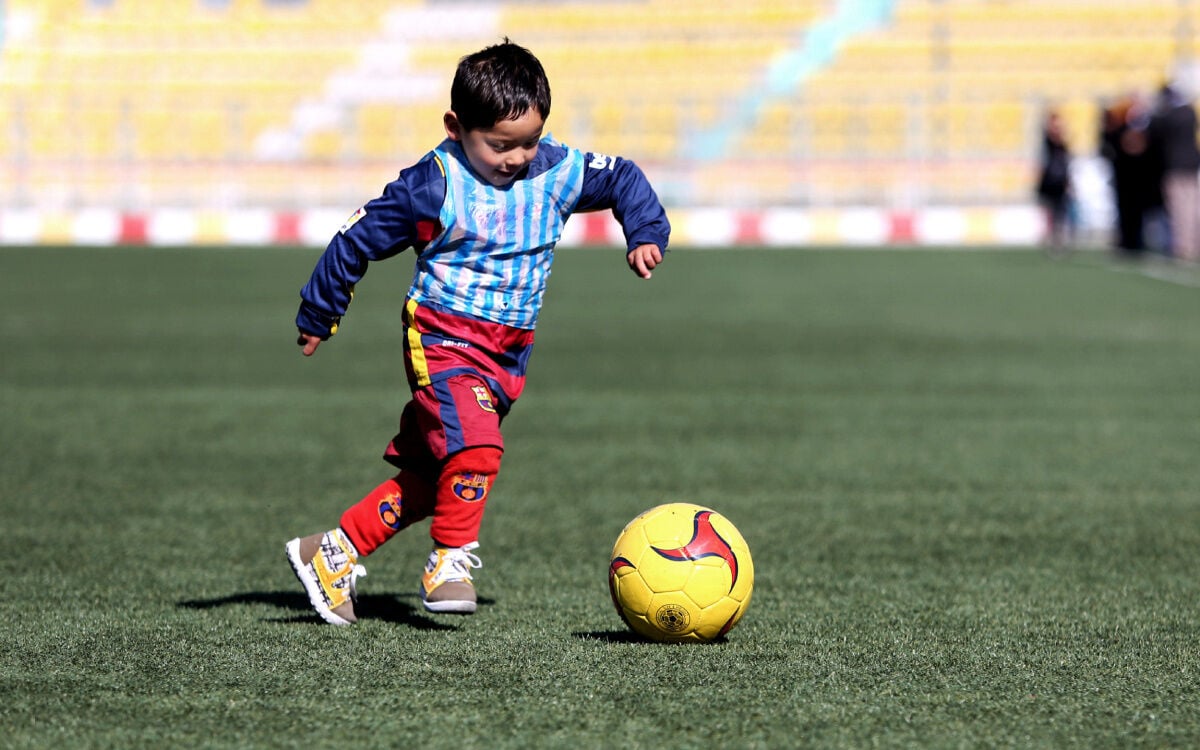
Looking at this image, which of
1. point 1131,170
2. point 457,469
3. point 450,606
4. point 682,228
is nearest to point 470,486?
point 457,469

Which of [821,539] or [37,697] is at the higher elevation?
[37,697]

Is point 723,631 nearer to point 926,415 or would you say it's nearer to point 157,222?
point 926,415

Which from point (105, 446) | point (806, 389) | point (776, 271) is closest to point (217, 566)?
Answer: point (105, 446)

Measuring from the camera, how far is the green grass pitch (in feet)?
11.3

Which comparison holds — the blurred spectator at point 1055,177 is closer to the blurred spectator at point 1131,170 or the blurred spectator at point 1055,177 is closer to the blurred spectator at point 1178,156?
the blurred spectator at point 1131,170

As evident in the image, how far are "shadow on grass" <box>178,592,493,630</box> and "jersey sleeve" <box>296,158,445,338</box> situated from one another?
785 mm

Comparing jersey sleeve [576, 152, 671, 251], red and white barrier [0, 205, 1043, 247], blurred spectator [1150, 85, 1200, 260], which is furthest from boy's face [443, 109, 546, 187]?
red and white barrier [0, 205, 1043, 247]

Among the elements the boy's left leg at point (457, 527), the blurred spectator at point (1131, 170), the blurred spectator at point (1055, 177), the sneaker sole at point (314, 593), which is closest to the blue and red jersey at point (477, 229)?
the boy's left leg at point (457, 527)

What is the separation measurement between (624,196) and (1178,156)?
1811 cm

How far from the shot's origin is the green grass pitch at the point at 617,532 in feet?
11.3

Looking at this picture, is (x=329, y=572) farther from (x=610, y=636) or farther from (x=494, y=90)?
(x=494, y=90)

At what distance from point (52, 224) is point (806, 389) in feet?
64.4

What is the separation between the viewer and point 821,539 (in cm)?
585

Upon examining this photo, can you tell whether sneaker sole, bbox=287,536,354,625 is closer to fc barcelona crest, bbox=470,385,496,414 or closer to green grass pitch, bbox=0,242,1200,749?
green grass pitch, bbox=0,242,1200,749
